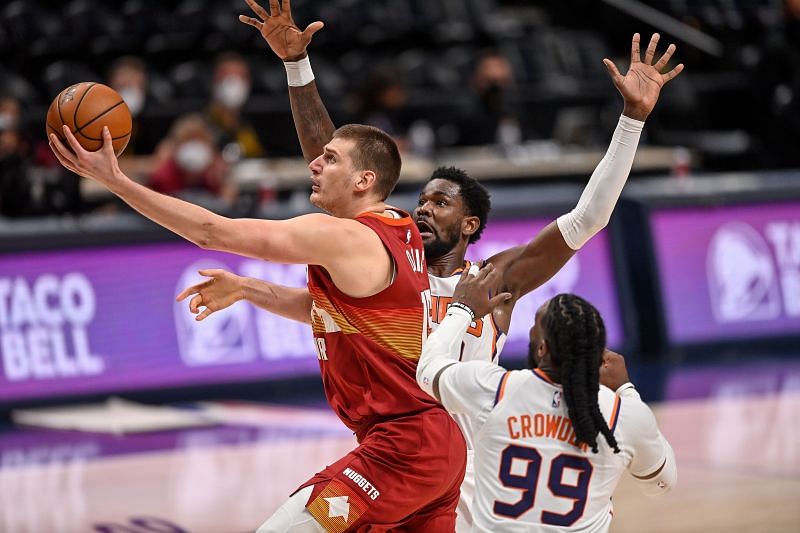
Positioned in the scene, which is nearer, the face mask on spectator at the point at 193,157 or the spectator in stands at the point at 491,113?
the face mask on spectator at the point at 193,157

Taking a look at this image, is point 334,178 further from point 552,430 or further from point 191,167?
point 191,167

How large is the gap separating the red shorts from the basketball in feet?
4.92

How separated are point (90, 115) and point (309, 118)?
148 centimetres

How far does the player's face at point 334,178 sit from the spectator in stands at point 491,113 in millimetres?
10838

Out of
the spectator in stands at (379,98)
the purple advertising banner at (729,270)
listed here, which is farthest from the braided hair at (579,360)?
the spectator in stands at (379,98)

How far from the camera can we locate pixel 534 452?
177 inches

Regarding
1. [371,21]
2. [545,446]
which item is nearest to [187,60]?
[371,21]

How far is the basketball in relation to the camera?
16.3 feet

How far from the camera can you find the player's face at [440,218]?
608cm

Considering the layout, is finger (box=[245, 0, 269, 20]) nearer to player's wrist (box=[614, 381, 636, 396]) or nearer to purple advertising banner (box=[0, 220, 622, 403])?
player's wrist (box=[614, 381, 636, 396])

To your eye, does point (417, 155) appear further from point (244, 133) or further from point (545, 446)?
point (545, 446)

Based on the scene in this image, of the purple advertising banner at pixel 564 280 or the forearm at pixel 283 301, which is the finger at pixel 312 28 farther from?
the purple advertising banner at pixel 564 280

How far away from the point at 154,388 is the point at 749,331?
232 inches

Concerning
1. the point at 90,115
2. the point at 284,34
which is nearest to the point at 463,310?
the point at 90,115
